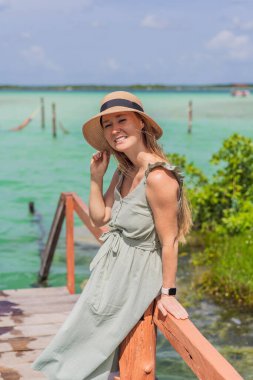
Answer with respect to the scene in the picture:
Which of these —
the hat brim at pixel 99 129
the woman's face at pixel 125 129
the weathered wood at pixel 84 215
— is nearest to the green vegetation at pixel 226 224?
the weathered wood at pixel 84 215

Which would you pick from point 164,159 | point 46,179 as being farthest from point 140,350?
point 46,179

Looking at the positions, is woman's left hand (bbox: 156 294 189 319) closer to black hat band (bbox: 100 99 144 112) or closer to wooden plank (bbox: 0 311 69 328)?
black hat band (bbox: 100 99 144 112)

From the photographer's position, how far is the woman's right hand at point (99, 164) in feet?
10.4

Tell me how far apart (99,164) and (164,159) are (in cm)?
49

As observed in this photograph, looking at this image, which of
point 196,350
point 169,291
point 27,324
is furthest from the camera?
point 27,324

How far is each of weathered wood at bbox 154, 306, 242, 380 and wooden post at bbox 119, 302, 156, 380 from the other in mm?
59

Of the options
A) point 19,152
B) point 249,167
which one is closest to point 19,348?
point 249,167

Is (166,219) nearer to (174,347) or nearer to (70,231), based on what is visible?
(174,347)

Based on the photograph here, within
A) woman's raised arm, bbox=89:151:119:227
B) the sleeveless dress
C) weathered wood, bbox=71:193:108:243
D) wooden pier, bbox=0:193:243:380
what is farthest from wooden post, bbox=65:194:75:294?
the sleeveless dress

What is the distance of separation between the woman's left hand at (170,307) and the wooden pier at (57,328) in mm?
31

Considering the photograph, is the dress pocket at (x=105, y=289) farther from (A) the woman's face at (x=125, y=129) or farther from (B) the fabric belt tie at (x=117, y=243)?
(A) the woman's face at (x=125, y=129)

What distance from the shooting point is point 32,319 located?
4973mm

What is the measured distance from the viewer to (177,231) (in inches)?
108

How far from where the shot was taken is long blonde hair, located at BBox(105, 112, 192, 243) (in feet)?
9.10
